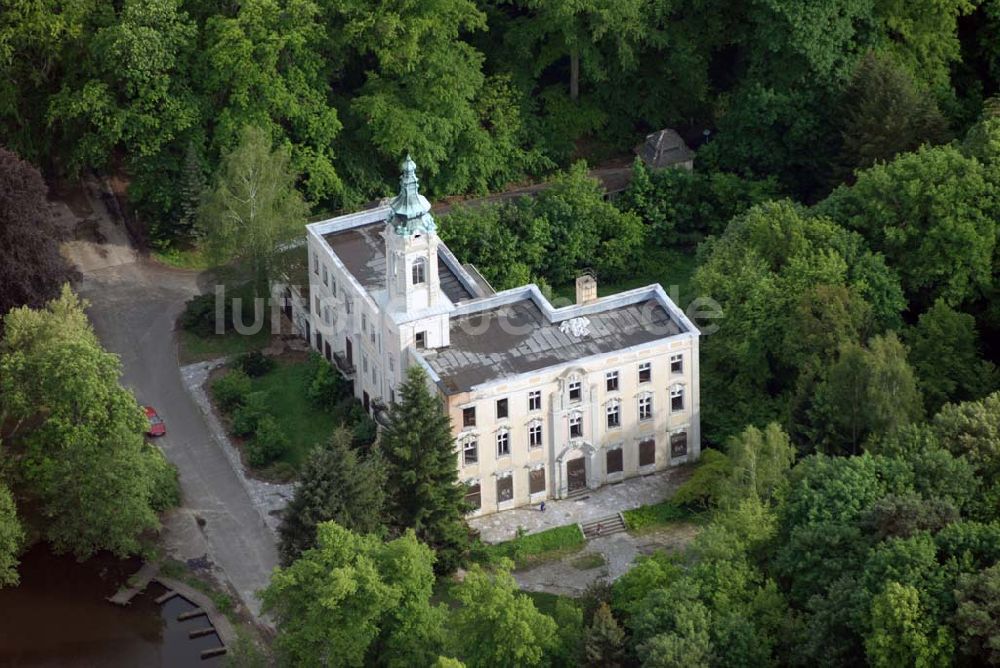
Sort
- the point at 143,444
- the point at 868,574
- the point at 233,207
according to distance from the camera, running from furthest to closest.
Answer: the point at 233,207 < the point at 143,444 < the point at 868,574

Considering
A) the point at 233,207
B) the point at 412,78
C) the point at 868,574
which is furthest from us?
the point at 412,78

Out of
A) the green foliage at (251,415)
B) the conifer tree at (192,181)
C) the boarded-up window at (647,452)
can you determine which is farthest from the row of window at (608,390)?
the conifer tree at (192,181)

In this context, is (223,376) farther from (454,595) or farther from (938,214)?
(938,214)

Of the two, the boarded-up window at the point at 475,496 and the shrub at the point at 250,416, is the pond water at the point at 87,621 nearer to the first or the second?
the shrub at the point at 250,416

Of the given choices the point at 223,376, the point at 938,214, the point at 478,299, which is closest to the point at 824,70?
the point at 938,214

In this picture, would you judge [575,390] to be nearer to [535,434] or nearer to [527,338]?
[535,434]

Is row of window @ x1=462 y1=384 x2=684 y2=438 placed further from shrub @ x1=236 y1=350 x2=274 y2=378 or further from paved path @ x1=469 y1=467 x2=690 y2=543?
shrub @ x1=236 y1=350 x2=274 y2=378
